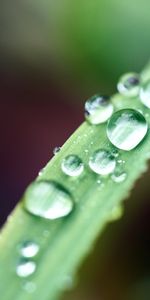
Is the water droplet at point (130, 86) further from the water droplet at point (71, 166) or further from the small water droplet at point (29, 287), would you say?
the small water droplet at point (29, 287)

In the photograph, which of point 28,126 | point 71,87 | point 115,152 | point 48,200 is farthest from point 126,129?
point 28,126

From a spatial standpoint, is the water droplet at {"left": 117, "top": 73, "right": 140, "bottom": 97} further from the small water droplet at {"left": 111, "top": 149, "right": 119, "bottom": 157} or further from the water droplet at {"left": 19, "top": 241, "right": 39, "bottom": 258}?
the water droplet at {"left": 19, "top": 241, "right": 39, "bottom": 258}

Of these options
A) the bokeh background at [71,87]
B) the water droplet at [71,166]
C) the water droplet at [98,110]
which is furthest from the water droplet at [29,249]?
the bokeh background at [71,87]

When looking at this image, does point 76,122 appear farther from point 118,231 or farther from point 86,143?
point 86,143

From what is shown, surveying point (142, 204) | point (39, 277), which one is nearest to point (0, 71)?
point (142, 204)

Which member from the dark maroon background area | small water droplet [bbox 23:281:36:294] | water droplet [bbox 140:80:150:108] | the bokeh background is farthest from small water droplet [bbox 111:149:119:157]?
the dark maroon background area

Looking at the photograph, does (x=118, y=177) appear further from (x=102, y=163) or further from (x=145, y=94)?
(x=145, y=94)

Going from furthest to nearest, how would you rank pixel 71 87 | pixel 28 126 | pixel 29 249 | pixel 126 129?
pixel 28 126, pixel 71 87, pixel 126 129, pixel 29 249
